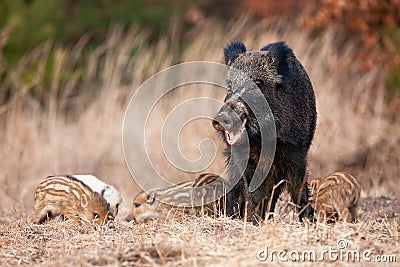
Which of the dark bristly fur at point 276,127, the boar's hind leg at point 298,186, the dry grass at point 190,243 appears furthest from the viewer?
the boar's hind leg at point 298,186

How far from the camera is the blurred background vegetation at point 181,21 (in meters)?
12.0

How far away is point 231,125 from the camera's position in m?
5.34

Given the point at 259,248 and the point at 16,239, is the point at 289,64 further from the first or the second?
the point at 16,239

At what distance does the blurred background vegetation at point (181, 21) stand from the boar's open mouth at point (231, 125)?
5841 mm

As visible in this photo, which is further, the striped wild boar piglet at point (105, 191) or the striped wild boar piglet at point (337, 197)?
the striped wild boar piglet at point (105, 191)

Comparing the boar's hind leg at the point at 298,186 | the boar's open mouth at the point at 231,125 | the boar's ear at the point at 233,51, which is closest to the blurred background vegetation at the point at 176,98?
the boar's hind leg at the point at 298,186

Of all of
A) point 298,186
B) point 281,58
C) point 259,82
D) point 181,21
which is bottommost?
point 298,186

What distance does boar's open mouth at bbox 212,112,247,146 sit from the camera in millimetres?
5258

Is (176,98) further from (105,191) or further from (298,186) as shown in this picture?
(298,186)

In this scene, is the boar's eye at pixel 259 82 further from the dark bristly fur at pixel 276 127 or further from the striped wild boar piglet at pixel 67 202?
the striped wild boar piglet at pixel 67 202

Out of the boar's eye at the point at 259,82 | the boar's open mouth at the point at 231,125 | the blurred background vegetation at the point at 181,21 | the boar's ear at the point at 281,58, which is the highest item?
the blurred background vegetation at the point at 181,21

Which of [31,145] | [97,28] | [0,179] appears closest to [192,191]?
[0,179]

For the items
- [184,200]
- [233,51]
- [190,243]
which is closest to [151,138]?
[184,200]

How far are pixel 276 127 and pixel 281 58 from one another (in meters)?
0.58
